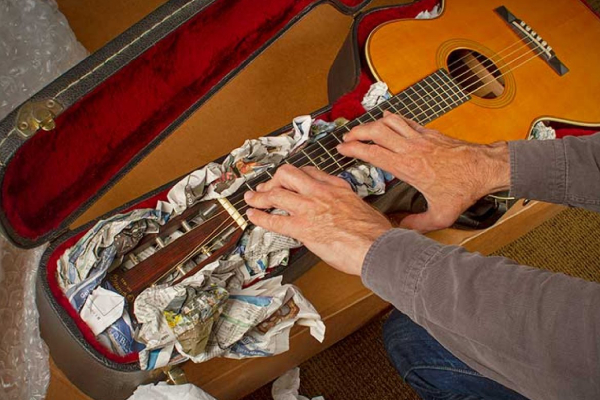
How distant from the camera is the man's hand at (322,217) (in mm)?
740

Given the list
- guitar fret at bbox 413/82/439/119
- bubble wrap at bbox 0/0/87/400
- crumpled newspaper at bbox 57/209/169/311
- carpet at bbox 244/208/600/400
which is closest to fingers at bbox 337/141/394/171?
guitar fret at bbox 413/82/439/119

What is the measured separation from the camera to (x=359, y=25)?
1.17 metres

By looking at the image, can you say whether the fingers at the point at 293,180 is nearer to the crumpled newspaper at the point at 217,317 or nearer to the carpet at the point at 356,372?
the crumpled newspaper at the point at 217,317

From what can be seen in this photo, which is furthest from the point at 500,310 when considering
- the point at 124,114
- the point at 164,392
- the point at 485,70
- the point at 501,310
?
the point at 485,70

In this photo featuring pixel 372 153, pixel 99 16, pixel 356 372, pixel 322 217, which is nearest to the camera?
pixel 322 217

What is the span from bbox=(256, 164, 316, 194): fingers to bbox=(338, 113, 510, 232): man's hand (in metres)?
0.12

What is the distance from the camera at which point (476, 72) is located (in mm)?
1208

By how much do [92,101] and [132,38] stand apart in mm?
107

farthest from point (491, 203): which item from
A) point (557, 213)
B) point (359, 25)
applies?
point (557, 213)

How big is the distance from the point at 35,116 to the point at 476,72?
92 centimetres

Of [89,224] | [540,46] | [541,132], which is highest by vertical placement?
[89,224]

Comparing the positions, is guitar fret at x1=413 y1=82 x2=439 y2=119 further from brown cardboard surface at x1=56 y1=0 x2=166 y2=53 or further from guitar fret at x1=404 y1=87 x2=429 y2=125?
brown cardboard surface at x1=56 y1=0 x2=166 y2=53

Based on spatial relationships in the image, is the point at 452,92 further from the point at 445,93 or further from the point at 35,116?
the point at 35,116

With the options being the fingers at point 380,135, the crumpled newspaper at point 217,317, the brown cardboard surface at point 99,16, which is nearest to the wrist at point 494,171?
the fingers at point 380,135
